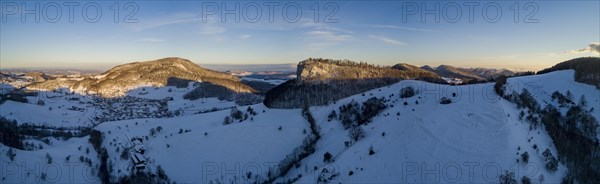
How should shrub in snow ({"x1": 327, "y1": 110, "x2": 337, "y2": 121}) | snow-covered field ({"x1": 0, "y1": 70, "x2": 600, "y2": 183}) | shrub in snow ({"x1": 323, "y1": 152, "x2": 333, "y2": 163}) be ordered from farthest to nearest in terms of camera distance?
shrub in snow ({"x1": 327, "y1": 110, "x2": 337, "y2": 121})
shrub in snow ({"x1": 323, "y1": 152, "x2": 333, "y2": 163})
snow-covered field ({"x1": 0, "y1": 70, "x2": 600, "y2": 183})

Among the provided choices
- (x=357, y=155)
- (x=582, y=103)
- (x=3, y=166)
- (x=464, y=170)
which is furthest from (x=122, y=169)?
(x=582, y=103)

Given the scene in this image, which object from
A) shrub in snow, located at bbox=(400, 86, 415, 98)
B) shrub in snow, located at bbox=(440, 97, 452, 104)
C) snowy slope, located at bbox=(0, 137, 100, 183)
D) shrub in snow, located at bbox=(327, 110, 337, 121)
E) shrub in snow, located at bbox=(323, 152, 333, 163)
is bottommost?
snowy slope, located at bbox=(0, 137, 100, 183)

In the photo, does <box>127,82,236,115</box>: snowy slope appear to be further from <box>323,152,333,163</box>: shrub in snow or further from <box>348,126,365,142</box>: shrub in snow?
<box>323,152,333,163</box>: shrub in snow

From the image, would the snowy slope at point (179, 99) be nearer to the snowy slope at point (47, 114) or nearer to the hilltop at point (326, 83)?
the snowy slope at point (47, 114)

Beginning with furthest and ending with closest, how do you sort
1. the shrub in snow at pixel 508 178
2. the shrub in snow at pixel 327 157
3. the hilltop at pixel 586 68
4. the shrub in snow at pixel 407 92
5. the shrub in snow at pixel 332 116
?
the shrub in snow at pixel 332 116
the shrub in snow at pixel 407 92
the hilltop at pixel 586 68
the shrub in snow at pixel 327 157
the shrub in snow at pixel 508 178

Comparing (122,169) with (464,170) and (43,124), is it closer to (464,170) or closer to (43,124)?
(464,170)

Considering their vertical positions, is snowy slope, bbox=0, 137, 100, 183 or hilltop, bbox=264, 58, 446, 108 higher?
hilltop, bbox=264, 58, 446, 108

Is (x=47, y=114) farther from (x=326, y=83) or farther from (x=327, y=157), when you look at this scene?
(x=327, y=157)

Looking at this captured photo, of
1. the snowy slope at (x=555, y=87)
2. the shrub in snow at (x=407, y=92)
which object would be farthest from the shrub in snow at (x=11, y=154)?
the snowy slope at (x=555, y=87)

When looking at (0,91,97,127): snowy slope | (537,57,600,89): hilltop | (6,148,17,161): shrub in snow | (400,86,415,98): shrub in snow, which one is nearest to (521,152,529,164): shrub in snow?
(537,57,600,89): hilltop

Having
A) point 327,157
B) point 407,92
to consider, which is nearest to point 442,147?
point 327,157
